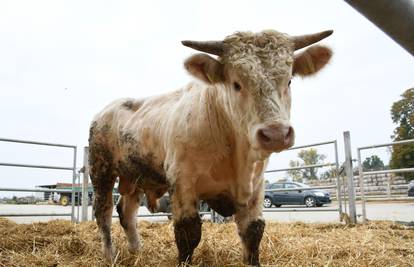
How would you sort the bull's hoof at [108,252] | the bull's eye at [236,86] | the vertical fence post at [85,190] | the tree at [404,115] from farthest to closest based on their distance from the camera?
the tree at [404,115] < the vertical fence post at [85,190] < the bull's hoof at [108,252] < the bull's eye at [236,86]

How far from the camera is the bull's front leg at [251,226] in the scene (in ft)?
10.7

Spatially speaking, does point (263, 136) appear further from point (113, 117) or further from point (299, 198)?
point (299, 198)

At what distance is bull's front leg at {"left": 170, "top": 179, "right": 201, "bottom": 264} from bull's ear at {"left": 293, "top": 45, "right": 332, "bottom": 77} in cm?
125

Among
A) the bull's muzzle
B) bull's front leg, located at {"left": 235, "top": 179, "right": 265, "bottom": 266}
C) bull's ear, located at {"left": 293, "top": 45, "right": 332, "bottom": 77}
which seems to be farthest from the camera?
bull's front leg, located at {"left": 235, "top": 179, "right": 265, "bottom": 266}

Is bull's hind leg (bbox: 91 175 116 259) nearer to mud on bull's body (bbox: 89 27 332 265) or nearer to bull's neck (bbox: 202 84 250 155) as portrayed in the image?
mud on bull's body (bbox: 89 27 332 265)

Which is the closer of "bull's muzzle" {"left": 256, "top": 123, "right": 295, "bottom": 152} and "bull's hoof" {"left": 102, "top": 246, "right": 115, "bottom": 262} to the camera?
"bull's muzzle" {"left": 256, "top": 123, "right": 295, "bottom": 152}

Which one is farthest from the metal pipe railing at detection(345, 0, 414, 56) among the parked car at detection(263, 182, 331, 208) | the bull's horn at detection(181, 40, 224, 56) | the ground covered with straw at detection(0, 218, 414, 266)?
the parked car at detection(263, 182, 331, 208)

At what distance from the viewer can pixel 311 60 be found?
121 inches

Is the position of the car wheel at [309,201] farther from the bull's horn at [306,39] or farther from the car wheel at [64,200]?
the bull's horn at [306,39]

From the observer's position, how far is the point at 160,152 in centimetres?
363

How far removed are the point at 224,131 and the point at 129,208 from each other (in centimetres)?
213

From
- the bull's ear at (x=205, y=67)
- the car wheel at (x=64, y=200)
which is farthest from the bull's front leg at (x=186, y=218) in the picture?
the car wheel at (x=64, y=200)

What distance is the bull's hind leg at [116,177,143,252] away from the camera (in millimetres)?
4561

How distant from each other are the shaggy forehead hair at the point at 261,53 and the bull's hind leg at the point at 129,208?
8.27 ft
